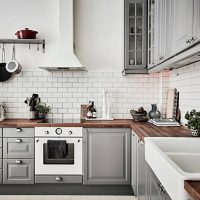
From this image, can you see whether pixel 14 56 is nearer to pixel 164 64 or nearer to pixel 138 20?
pixel 138 20

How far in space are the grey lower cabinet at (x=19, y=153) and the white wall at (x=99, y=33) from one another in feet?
4.55

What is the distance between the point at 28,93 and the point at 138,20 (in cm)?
191

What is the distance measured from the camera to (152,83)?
3.99 meters

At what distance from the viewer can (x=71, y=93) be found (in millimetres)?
4016

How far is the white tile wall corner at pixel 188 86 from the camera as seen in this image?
109 inches

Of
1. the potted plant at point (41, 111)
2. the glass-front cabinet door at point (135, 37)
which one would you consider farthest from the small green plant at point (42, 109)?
the glass-front cabinet door at point (135, 37)

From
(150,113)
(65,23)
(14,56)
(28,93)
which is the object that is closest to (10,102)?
(28,93)

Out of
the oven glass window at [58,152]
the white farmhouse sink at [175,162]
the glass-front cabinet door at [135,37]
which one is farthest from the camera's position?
the glass-front cabinet door at [135,37]

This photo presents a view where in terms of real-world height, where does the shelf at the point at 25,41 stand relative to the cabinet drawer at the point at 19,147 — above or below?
above

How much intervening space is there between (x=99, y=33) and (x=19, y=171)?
2.25m

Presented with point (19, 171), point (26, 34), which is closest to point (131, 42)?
point (26, 34)

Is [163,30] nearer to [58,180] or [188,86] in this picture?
[188,86]

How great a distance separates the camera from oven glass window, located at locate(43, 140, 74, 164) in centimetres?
337

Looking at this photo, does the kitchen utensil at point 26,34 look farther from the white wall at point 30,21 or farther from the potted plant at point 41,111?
the potted plant at point 41,111
